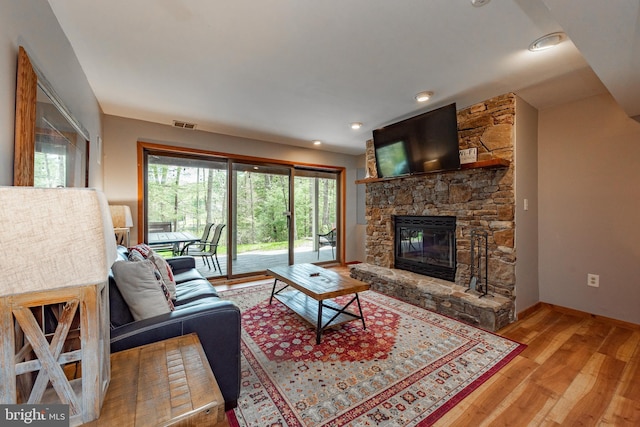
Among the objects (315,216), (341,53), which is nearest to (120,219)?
(341,53)

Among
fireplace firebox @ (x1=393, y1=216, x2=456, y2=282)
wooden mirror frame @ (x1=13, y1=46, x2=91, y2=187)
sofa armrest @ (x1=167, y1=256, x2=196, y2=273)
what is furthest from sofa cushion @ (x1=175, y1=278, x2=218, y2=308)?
fireplace firebox @ (x1=393, y1=216, x2=456, y2=282)

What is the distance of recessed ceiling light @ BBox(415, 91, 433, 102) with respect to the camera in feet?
8.82

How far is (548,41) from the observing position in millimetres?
1809

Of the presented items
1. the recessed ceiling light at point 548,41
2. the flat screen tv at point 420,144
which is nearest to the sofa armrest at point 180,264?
the flat screen tv at point 420,144

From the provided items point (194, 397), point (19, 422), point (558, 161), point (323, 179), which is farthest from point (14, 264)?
point (323, 179)

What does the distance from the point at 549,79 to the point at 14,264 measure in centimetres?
354

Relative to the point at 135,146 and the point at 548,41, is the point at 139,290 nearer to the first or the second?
the point at 135,146

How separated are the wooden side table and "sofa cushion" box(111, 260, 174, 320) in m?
0.35

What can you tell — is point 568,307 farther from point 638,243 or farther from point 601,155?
point 601,155

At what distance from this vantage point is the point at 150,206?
378cm

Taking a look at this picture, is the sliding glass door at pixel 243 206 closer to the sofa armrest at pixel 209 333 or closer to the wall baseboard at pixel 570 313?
the sofa armrest at pixel 209 333

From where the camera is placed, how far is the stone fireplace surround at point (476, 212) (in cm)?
270

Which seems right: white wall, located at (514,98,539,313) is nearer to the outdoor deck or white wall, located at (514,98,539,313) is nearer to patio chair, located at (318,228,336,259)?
patio chair, located at (318,228,336,259)

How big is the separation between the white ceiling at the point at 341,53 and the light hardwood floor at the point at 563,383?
2.07 meters
